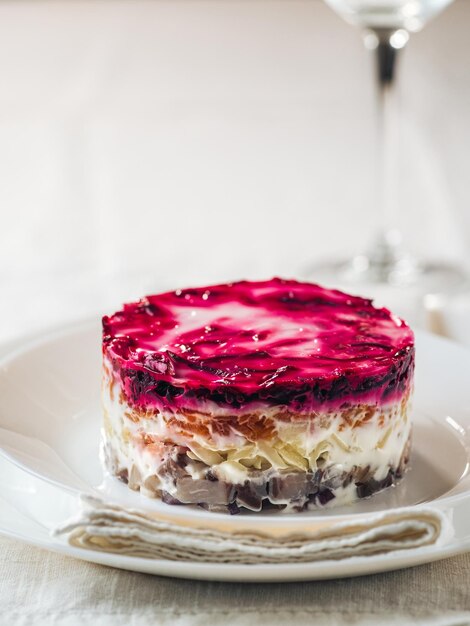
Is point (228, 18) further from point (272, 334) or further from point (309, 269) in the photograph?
point (272, 334)

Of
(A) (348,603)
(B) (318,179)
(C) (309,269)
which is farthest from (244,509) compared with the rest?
(B) (318,179)

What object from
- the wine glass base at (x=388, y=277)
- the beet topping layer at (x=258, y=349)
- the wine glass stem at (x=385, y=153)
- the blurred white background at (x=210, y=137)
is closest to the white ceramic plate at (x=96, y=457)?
the beet topping layer at (x=258, y=349)

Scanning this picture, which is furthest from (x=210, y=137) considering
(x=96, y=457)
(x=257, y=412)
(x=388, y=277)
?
(x=257, y=412)

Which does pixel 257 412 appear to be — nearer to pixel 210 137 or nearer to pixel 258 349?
pixel 258 349

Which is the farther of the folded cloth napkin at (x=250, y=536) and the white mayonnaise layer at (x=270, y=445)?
the white mayonnaise layer at (x=270, y=445)

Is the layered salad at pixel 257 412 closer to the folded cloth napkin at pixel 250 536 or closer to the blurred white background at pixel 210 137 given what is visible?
the folded cloth napkin at pixel 250 536

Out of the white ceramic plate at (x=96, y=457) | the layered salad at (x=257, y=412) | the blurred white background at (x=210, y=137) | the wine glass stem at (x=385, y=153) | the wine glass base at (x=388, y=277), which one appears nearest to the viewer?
the white ceramic plate at (x=96, y=457)
